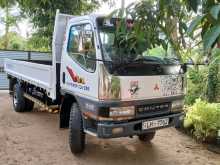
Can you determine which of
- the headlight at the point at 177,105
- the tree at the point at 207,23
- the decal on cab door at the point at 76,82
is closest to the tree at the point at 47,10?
the decal on cab door at the point at 76,82

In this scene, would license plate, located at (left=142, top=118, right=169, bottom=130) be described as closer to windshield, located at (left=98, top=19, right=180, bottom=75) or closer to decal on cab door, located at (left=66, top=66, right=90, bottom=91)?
windshield, located at (left=98, top=19, right=180, bottom=75)

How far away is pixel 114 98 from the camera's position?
4328 millimetres

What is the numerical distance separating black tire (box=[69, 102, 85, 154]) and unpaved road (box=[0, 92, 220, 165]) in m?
0.16

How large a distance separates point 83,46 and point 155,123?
1.55m

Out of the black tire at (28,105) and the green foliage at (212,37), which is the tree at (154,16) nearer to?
the green foliage at (212,37)

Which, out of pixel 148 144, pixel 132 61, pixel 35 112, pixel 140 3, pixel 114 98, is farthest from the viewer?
pixel 35 112

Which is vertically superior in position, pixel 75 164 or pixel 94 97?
pixel 94 97

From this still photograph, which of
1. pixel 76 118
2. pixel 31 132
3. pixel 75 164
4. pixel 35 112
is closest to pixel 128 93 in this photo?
pixel 76 118

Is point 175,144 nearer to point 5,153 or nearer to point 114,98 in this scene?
point 114,98

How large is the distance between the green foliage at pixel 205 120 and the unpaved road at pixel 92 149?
233mm

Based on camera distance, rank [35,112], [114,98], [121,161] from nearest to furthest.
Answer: [114,98] < [121,161] < [35,112]

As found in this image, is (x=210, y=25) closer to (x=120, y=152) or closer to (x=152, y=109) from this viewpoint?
(x=152, y=109)

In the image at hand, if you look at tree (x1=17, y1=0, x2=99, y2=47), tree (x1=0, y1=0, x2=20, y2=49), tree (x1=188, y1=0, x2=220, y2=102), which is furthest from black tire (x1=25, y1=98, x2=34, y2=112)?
tree (x1=188, y1=0, x2=220, y2=102)

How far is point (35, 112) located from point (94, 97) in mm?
3885
